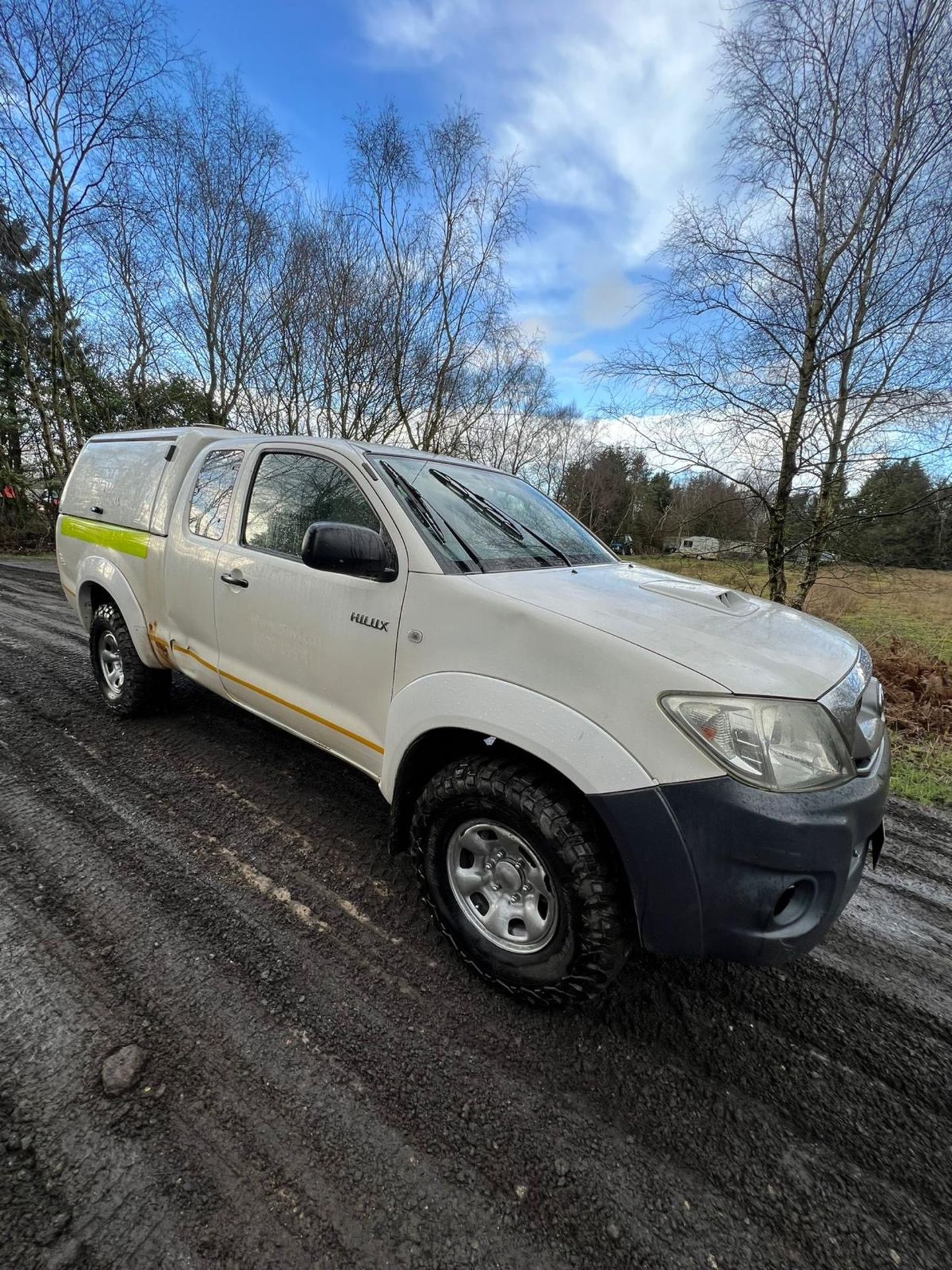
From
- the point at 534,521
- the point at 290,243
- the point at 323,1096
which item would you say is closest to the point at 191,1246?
the point at 323,1096

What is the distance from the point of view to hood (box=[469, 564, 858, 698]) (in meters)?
1.59

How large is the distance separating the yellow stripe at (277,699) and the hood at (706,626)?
2.87 feet

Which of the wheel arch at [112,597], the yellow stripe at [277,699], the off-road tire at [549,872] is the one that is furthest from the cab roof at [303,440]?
the off-road tire at [549,872]

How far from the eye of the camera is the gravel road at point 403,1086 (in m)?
1.27

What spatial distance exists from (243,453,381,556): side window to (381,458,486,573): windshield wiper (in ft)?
0.55

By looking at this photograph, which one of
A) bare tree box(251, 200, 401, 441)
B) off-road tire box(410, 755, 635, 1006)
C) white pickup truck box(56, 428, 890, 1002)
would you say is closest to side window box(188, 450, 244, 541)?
white pickup truck box(56, 428, 890, 1002)

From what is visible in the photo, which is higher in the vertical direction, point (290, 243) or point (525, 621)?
point (290, 243)

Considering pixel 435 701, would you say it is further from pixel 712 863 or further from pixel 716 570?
pixel 716 570

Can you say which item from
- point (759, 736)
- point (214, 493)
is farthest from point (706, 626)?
point (214, 493)

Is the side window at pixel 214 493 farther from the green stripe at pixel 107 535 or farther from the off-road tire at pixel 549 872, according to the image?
the off-road tire at pixel 549 872

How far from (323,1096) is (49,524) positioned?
20.7 metres

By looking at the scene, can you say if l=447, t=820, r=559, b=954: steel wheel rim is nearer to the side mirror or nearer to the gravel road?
the gravel road

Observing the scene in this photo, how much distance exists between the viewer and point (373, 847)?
2.71 m

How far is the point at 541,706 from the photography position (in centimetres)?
169
